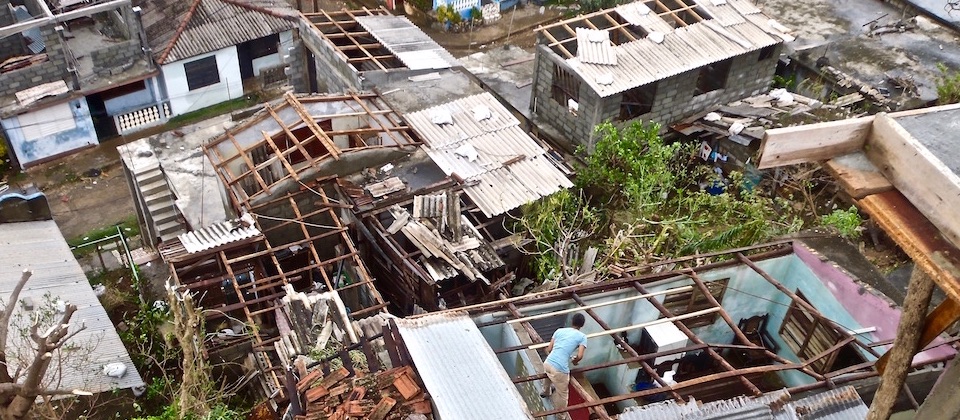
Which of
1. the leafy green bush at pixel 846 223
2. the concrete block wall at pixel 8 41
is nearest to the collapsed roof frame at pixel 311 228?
the leafy green bush at pixel 846 223

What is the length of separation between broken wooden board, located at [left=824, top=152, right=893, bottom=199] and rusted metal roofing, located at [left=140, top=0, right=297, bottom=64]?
28.3 meters

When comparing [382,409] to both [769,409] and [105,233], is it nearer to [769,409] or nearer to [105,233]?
[769,409]

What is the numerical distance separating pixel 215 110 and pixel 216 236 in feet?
51.4

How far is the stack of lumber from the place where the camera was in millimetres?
9305

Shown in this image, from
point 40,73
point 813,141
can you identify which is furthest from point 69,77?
point 813,141

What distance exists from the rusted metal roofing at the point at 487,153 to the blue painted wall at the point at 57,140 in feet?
48.7

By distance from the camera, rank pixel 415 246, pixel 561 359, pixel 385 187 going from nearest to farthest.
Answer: pixel 561 359
pixel 415 246
pixel 385 187

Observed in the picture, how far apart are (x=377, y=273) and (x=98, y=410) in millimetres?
7142

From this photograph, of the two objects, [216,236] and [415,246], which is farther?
[415,246]

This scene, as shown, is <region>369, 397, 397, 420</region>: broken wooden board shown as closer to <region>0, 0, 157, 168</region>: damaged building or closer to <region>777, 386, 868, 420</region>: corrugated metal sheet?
<region>777, 386, 868, 420</region>: corrugated metal sheet

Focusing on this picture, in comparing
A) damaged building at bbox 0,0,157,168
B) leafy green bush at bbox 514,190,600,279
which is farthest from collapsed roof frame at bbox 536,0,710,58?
damaged building at bbox 0,0,157,168

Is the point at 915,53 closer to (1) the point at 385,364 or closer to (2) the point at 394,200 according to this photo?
(2) the point at 394,200

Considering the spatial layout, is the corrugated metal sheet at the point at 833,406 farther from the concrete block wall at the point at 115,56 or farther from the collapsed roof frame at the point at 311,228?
the concrete block wall at the point at 115,56

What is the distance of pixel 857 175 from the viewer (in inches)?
202
